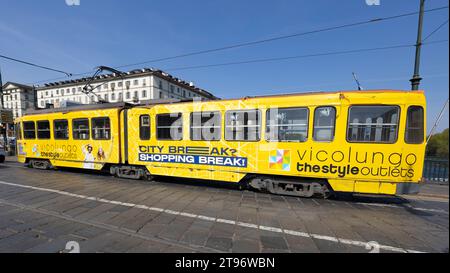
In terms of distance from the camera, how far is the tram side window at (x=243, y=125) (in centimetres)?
501

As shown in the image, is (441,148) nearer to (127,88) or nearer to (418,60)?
(418,60)

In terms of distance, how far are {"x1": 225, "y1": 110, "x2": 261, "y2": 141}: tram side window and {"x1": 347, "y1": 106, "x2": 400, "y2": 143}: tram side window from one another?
2.37 meters

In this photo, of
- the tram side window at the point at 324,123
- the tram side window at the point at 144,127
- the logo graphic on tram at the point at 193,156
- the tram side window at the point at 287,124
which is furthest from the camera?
the tram side window at the point at 144,127

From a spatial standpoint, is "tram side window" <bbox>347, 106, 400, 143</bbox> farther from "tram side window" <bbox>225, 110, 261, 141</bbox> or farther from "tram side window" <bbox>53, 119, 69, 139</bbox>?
"tram side window" <bbox>53, 119, 69, 139</bbox>

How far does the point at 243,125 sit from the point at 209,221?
2.82m

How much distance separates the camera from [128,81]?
1813 inches

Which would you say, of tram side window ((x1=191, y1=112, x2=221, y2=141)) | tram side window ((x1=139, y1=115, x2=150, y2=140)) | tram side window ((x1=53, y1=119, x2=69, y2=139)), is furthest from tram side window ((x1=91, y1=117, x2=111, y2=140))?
tram side window ((x1=191, y1=112, x2=221, y2=141))

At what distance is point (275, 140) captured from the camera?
16.0ft

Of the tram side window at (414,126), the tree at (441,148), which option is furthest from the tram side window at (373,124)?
the tree at (441,148)

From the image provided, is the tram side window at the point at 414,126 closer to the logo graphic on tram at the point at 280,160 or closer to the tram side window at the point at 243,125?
the logo graphic on tram at the point at 280,160

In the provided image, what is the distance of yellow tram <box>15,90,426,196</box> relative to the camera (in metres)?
4.14

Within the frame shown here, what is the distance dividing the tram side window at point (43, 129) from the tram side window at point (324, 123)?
37.6ft

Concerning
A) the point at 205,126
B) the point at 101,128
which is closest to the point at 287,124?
the point at 205,126

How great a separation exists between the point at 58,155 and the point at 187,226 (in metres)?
8.49
